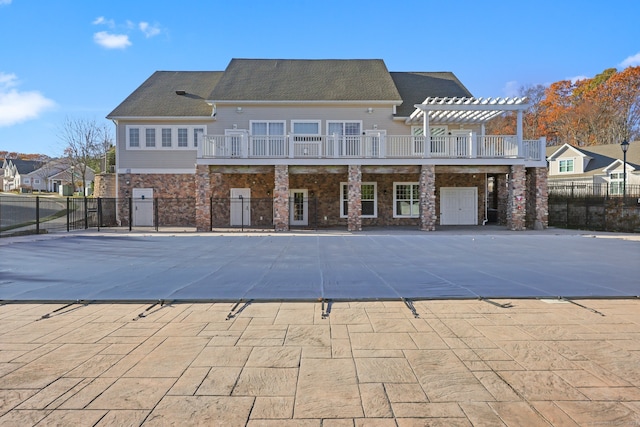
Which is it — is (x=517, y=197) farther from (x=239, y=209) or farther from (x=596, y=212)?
(x=239, y=209)

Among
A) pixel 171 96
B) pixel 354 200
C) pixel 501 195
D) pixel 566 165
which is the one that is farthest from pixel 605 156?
pixel 171 96

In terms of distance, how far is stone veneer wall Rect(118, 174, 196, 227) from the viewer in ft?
71.3

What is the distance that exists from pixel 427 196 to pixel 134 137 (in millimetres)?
15623

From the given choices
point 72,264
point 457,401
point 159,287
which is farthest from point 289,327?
point 72,264

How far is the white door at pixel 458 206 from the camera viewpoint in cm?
2148

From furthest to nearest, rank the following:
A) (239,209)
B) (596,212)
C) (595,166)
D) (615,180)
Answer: (595,166) → (615,180) → (239,209) → (596,212)

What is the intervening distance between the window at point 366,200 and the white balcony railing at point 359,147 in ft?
9.42

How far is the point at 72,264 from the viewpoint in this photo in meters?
8.82

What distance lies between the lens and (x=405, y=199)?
70.1 ft

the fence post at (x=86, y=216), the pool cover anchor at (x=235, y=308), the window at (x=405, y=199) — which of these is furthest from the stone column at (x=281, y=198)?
the pool cover anchor at (x=235, y=308)

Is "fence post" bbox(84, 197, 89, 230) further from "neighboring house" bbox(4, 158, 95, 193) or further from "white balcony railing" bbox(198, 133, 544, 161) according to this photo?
"neighboring house" bbox(4, 158, 95, 193)

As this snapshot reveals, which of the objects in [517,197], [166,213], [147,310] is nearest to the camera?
[147,310]

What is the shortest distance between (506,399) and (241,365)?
2.24 metres

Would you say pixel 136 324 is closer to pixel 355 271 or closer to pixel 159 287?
pixel 159 287
